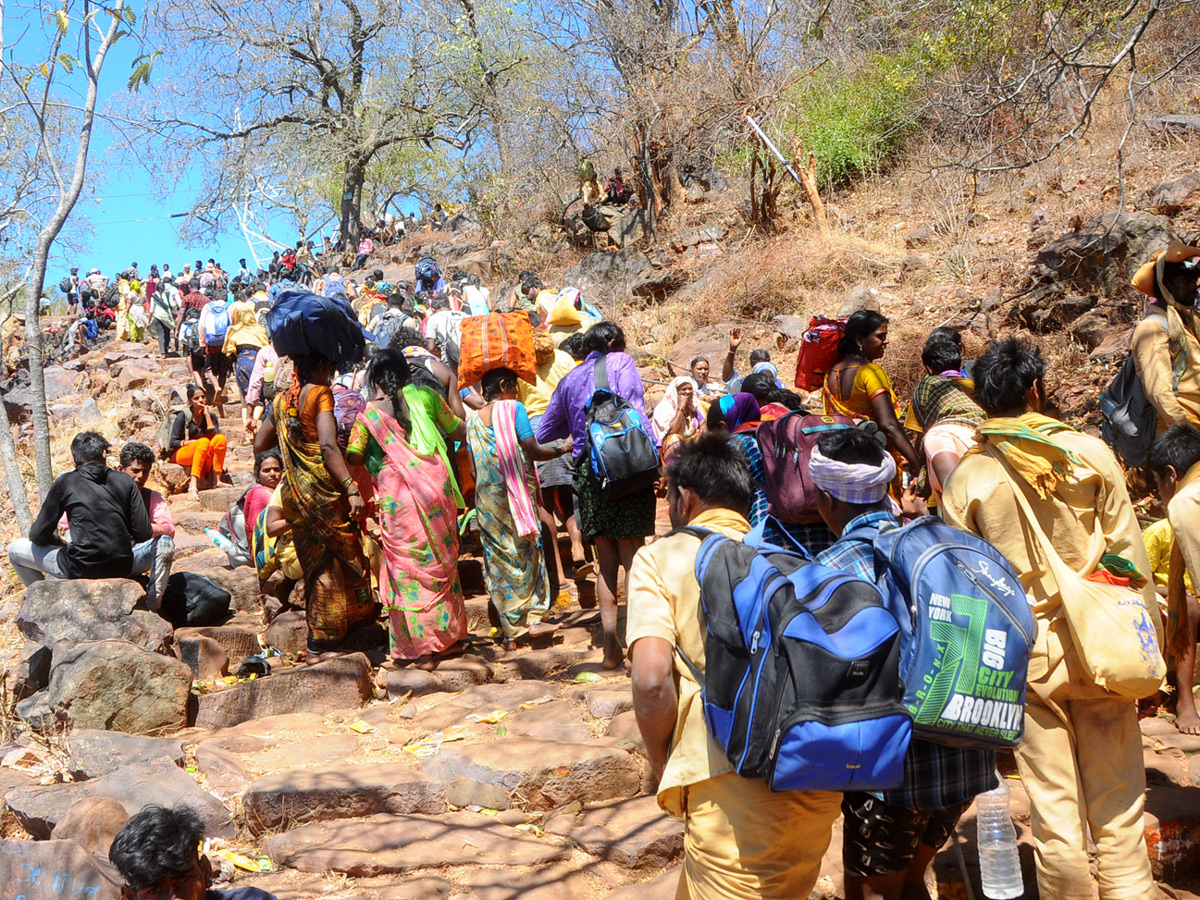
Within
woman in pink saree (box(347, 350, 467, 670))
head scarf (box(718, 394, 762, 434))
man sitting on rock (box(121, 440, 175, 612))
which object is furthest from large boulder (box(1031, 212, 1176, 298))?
man sitting on rock (box(121, 440, 175, 612))

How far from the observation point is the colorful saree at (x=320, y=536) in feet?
19.2

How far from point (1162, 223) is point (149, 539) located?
30.6 ft

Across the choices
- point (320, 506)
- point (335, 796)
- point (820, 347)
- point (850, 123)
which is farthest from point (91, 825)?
point (850, 123)

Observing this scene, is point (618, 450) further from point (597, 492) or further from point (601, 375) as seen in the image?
point (601, 375)

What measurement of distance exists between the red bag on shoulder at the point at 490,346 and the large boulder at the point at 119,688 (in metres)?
2.26

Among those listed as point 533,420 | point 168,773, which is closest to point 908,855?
point 168,773

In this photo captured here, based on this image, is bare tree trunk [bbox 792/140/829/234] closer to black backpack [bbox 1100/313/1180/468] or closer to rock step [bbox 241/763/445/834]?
black backpack [bbox 1100/313/1180/468]

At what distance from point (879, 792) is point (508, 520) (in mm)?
3513

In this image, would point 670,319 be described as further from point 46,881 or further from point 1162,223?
point 46,881

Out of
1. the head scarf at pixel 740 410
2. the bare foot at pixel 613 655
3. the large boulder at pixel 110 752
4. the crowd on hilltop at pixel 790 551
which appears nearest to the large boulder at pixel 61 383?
the crowd on hilltop at pixel 790 551

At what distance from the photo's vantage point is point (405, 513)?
5703 mm

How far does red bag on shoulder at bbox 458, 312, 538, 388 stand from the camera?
5906mm

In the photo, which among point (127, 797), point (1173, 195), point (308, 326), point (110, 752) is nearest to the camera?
point (127, 797)

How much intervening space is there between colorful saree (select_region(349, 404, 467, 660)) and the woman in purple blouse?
733mm
